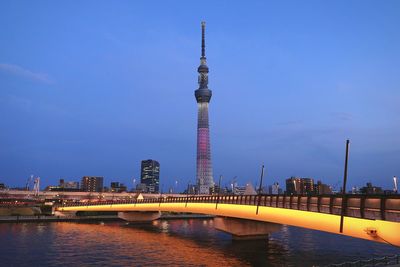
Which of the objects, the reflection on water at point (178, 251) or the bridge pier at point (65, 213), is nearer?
the reflection on water at point (178, 251)

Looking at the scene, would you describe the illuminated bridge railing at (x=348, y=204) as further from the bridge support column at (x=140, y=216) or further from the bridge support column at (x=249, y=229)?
the bridge support column at (x=140, y=216)

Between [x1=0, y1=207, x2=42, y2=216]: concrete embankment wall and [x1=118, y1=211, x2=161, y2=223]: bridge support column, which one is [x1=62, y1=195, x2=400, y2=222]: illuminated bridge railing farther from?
[x1=0, y1=207, x2=42, y2=216]: concrete embankment wall

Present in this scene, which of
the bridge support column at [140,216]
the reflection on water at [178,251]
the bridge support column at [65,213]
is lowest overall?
the bridge support column at [65,213]

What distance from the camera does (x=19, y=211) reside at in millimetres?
142750

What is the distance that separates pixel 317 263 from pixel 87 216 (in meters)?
112

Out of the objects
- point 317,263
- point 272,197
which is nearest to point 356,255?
point 317,263

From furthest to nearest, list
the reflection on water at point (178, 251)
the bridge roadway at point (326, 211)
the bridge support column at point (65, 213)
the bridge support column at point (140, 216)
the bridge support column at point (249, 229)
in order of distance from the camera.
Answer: the bridge support column at point (65, 213) → the bridge support column at point (140, 216) → the bridge support column at point (249, 229) → the reflection on water at point (178, 251) → the bridge roadway at point (326, 211)

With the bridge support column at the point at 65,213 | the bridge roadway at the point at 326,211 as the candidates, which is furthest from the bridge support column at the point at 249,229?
the bridge support column at the point at 65,213

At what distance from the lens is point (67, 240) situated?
7862cm

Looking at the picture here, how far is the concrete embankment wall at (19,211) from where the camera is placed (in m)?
138

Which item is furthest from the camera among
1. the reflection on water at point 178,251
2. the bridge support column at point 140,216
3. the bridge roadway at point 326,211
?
the bridge support column at point 140,216

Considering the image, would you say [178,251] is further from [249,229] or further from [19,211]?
[19,211]

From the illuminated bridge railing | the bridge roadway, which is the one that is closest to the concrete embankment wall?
the bridge roadway

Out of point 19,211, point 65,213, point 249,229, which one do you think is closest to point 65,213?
point 65,213
